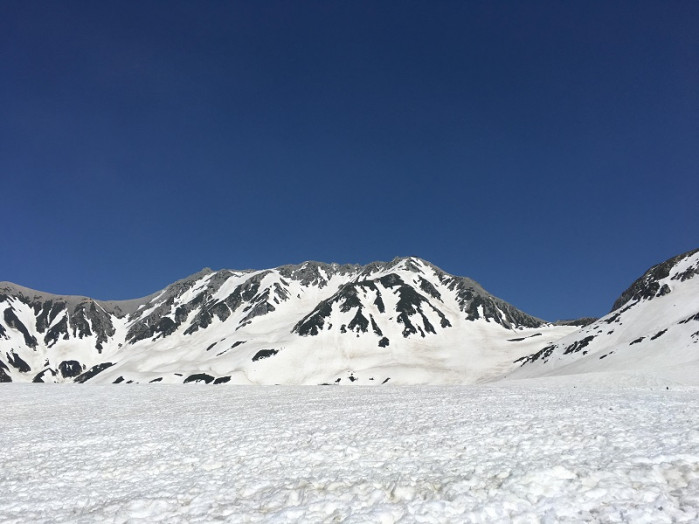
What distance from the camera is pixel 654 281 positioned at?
10506cm

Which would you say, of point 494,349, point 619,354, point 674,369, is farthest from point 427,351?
point 674,369

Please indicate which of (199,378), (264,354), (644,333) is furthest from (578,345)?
(199,378)

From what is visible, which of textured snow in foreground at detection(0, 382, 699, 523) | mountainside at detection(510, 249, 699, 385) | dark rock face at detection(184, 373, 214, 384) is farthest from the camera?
dark rock face at detection(184, 373, 214, 384)

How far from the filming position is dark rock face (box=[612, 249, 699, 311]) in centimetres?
9977

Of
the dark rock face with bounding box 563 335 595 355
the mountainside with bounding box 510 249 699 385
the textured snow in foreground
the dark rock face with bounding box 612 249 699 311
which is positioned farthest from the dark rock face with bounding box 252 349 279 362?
the textured snow in foreground

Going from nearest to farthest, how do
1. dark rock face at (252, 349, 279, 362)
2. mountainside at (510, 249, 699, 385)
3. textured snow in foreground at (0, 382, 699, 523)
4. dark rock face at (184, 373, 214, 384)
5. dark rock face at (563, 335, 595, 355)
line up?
1. textured snow in foreground at (0, 382, 699, 523)
2. mountainside at (510, 249, 699, 385)
3. dark rock face at (563, 335, 595, 355)
4. dark rock face at (184, 373, 214, 384)
5. dark rock face at (252, 349, 279, 362)

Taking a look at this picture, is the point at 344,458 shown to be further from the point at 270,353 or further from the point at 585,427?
the point at 270,353

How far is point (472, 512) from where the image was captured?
890cm

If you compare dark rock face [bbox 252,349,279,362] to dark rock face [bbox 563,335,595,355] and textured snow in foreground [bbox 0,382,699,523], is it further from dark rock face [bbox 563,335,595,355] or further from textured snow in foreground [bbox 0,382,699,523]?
textured snow in foreground [bbox 0,382,699,523]

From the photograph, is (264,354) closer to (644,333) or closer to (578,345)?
→ (578,345)

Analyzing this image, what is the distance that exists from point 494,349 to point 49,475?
180662 millimetres

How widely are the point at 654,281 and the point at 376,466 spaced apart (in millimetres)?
116507

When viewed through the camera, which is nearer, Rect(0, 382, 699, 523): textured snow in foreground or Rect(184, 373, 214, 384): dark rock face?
Rect(0, 382, 699, 523): textured snow in foreground

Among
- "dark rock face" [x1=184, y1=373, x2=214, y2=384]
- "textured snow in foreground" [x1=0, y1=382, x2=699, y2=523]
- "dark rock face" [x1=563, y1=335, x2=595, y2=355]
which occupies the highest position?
"dark rock face" [x1=563, y1=335, x2=595, y2=355]
